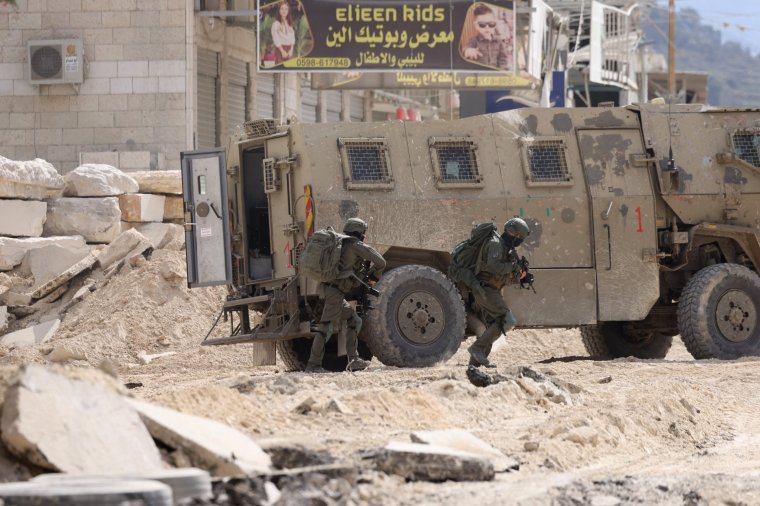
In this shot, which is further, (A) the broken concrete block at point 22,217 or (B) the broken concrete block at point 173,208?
(B) the broken concrete block at point 173,208

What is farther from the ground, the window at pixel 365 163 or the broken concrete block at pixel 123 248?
the window at pixel 365 163

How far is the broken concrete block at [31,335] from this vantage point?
17188 mm


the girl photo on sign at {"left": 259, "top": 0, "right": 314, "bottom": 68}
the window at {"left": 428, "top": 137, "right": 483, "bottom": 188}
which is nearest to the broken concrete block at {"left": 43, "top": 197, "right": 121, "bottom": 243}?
the girl photo on sign at {"left": 259, "top": 0, "right": 314, "bottom": 68}

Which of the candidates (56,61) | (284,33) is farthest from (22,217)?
(284,33)

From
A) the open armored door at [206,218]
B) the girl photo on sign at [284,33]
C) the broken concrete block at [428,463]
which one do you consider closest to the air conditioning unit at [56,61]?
the girl photo on sign at [284,33]

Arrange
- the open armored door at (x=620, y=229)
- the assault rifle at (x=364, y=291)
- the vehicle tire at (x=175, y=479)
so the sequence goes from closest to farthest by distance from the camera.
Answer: the vehicle tire at (x=175, y=479) < the assault rifle at (x=364, y=291) < the open armored door at (x=620, y=229)

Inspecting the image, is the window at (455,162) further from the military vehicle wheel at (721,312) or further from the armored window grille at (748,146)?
the armored window grille at (748,146)

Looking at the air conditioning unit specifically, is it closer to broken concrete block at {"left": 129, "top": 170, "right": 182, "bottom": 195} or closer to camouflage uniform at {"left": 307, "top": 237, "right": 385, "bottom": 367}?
broken concrete block at {"left": 129, "top": 170, "right": 182, "bottom": 195}

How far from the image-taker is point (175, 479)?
6.93m

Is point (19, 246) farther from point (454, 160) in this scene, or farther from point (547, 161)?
point (547, 161)

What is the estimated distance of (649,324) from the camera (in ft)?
53.3

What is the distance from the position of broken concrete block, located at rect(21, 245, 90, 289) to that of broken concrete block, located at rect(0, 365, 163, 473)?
36.7 feet

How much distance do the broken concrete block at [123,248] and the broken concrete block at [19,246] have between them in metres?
0.58

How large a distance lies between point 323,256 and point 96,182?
287 inches
